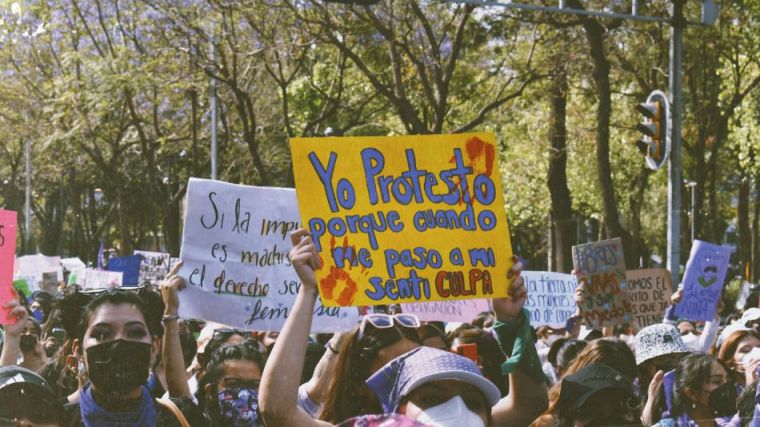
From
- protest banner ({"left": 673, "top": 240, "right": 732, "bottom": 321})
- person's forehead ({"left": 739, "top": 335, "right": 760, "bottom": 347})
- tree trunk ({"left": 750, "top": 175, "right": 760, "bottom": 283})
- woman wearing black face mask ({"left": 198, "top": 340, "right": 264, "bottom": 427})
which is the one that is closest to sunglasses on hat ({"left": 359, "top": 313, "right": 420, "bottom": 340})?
→ woman wearing black face mask ({"left": 198, "top": 340, "right": 264, "bottom": 427})

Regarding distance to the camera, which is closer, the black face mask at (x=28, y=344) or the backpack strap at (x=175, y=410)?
the backpack strap at (x=175, y=410)

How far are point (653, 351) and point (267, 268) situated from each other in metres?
2.15

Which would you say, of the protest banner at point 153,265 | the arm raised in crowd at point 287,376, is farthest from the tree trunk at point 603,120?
the arm raised in crowd at point 287,376

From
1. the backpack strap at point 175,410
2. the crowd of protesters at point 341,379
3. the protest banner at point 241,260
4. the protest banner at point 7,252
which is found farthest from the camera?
the protest banner at point 241,260

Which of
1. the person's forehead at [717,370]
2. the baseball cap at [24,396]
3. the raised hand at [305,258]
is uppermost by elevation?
the raised hand at [305,258]

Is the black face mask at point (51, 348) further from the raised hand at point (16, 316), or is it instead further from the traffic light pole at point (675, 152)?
the traffic light pole at point (675, 152)

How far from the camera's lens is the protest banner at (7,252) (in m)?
5.80

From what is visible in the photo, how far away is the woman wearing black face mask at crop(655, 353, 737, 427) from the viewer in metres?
5.46

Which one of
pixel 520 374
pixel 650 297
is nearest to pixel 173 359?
pixel 520 374

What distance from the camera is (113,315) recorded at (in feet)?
13.5

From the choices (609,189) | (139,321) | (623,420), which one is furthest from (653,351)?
(609,189)

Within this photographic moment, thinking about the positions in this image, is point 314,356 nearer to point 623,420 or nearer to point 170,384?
point 170,384

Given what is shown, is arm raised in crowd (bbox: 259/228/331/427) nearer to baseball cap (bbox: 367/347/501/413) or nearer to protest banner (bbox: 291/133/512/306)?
baseball cap (bbox: 367/347/501/413)

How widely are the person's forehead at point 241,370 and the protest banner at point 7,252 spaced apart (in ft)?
3.98
